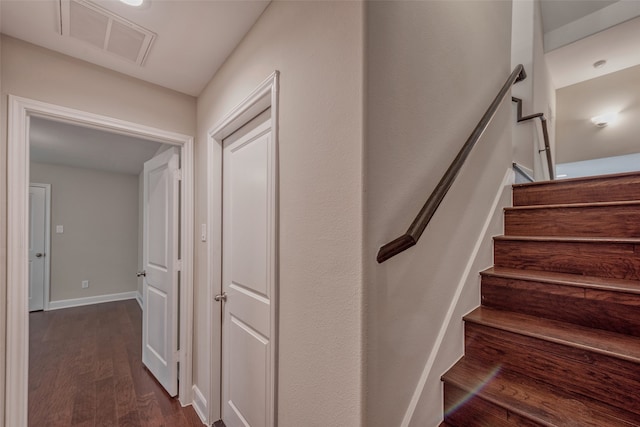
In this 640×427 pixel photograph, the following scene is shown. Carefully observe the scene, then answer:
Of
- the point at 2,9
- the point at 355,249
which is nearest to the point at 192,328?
the point at 355,249

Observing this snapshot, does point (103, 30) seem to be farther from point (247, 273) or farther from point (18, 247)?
point (247, 273)

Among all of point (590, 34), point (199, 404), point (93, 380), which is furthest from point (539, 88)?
A: point (93, 380)

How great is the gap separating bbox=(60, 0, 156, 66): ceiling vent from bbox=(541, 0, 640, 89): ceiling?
14.2 feet

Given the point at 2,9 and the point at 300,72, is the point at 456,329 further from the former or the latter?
the point at 2,9

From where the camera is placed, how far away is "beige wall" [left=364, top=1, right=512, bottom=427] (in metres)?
0.84

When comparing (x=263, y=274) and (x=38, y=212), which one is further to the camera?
(x=38, y=212)

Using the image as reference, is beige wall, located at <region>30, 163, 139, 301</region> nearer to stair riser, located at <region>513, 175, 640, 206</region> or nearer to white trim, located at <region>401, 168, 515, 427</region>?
white trim, located at <region>401, 168, 515, 427</region>

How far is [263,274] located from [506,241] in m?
1.44

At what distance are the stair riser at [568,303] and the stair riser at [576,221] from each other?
48cm

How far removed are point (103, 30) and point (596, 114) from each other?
5898 millimetres

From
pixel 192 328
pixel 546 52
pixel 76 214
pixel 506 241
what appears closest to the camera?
pixel 506 241

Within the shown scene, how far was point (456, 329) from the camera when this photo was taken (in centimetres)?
120

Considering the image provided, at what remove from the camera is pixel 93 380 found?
2301mm

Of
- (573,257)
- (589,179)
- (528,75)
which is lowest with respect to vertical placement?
(573,257)
